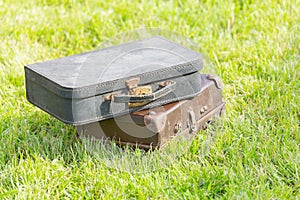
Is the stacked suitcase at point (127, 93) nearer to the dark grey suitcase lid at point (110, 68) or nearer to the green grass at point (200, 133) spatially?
the dark grey suitcase lid at point (110, 68)

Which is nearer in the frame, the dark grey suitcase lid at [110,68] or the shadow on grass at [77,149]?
the dark grey suitcase lid at [110,68]

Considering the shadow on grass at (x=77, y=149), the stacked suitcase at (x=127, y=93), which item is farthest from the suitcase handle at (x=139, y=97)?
the shadow on grass at (x=77, y=149)

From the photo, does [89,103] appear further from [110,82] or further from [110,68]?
[110,68]

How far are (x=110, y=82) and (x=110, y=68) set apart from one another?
0.61ft

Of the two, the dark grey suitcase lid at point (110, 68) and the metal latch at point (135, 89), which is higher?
the dark grey suitcase lid at point (110, 68)

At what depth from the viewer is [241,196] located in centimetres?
270

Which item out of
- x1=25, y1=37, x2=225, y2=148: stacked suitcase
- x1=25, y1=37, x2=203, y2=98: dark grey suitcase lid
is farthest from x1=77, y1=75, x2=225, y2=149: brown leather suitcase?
x1=25, y1=37, x2=203, y2=98: dark grey suitcase lid

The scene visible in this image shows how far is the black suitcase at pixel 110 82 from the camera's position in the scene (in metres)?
2.88

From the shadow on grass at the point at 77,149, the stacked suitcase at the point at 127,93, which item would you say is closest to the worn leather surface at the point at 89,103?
the stacked suitcase at the point at 127,93

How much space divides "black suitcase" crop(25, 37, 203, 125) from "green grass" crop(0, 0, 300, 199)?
0.26 meters

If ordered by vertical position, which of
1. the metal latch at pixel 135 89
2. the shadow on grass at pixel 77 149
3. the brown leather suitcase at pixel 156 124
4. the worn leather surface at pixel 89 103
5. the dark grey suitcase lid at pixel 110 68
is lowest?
the shadow on grass at pixel 77 149

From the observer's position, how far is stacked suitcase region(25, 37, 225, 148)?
289cm

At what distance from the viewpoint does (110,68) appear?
3.08m

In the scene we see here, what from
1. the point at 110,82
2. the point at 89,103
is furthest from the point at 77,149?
the point at 110,82
